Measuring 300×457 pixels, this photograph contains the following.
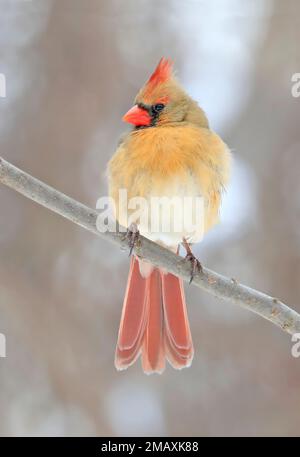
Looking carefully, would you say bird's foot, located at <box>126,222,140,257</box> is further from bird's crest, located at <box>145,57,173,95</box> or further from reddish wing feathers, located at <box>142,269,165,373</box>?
bird's crest, located at <box>145,57,173,95</box>

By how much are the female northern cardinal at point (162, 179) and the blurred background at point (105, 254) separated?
0.32 metres

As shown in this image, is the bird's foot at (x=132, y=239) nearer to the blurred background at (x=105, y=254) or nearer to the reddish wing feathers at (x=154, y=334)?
the reddish wing feathers at (x=154, y=334)

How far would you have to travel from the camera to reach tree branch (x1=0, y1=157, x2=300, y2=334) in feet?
6.71

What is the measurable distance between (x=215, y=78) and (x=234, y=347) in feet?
4.00

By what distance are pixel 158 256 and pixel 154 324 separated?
0.53 metres

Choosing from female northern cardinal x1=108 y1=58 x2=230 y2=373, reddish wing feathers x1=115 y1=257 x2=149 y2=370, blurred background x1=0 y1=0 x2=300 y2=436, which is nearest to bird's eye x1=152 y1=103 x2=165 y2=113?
female northern cardinal x1=108 y1=58 x2=230 y2=373

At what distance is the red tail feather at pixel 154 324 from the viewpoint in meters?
2.55

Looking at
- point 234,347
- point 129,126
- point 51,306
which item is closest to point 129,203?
point 129,126

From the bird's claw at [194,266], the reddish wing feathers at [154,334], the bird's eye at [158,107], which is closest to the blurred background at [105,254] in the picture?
the reddish wing feathers at [154,334]

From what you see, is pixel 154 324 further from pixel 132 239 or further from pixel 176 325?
pixel 132 239

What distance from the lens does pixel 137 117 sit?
2.67 metres

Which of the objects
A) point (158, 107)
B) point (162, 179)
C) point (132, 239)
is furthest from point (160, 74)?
point (132, 239)

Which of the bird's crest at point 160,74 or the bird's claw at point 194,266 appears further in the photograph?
the bird's crest at point 160,74

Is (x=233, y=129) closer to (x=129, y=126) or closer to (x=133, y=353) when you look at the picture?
(x=129, y=126)
